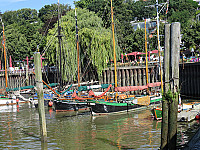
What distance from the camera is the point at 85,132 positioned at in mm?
23531

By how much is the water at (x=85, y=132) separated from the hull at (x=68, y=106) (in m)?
2.70

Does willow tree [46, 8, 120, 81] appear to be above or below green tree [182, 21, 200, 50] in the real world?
below

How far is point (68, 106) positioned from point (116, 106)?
247 inches

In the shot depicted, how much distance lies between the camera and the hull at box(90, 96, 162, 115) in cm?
3130

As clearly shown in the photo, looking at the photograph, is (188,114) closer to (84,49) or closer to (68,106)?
(68,106)

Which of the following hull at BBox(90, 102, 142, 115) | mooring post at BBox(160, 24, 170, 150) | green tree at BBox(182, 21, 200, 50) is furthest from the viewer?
green tree at BBox(182, 21, 200, 50)

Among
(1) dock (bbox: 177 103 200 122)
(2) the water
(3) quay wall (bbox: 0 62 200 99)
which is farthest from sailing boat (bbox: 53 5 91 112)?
(1) dock (bbox: 177 103 200 122)

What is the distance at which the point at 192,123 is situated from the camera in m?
24.5

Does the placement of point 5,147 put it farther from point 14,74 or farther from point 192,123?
point 14,74

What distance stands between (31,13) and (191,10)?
64667 millimetres

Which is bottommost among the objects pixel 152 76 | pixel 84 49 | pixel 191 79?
pixel 191 79

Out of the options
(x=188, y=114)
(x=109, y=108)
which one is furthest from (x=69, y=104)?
(x=188, y=114)

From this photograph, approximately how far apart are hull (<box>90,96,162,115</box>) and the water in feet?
→ 2.94

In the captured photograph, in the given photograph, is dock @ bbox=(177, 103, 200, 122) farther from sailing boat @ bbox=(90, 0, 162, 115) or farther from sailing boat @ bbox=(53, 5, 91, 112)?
sailing boat @ bbox=(53, 5, 91, 112)
